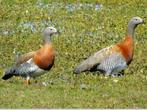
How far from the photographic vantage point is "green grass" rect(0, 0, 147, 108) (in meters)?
11.3

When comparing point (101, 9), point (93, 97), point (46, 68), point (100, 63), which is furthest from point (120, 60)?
point (101, 9)

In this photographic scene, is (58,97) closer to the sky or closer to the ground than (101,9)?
closer to the sky

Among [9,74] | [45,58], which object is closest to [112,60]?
[45,58]

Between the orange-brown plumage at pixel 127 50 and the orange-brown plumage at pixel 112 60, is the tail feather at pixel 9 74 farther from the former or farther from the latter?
the orange-brown plumage at pixel 127 50

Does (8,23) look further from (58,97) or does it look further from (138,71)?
(58,97)

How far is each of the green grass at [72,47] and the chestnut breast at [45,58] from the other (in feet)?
1.20

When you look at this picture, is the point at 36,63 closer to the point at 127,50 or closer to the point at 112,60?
the point at 112,60

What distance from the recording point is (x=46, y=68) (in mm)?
13188

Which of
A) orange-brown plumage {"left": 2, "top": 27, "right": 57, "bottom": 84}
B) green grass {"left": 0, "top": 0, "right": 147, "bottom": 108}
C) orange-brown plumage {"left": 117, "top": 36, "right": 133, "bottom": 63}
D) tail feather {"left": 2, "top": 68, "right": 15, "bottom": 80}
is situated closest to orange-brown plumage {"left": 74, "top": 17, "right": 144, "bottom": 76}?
orange-brown plumage {"left": 117, "top": 36, "right": 133, "bottom": 63}

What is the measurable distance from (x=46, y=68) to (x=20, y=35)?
7.58 m

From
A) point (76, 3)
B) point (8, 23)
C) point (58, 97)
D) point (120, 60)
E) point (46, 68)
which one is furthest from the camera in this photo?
point (76, 3)

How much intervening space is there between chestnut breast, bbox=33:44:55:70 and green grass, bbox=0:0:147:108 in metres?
0.37

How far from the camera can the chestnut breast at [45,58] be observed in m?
13.2

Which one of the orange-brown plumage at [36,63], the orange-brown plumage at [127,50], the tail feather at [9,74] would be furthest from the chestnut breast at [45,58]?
the orange-brown plumage at [127,50]
